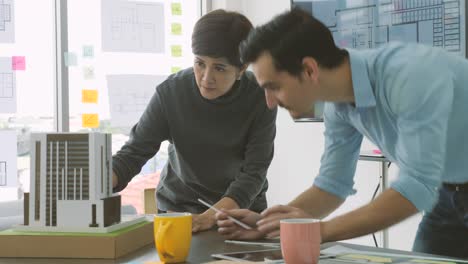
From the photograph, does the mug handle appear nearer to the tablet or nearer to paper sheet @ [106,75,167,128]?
the tablet

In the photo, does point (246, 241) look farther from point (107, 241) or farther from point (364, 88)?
point (364, 88)

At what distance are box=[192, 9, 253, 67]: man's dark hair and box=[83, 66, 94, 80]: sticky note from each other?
206cm

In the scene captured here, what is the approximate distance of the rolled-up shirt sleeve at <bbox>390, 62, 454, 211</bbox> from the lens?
1.38 meters

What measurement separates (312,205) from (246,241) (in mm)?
315

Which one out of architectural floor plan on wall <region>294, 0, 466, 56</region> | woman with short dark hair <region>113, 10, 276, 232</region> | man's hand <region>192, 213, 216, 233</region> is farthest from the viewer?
architectural floor plan on wall <region>294, 0, 466, 56</region>

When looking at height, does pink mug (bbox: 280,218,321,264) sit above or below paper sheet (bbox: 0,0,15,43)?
below

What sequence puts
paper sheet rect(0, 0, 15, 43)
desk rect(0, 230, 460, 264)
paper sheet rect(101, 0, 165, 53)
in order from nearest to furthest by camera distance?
desk rect(0, 230, 460, 264) → paper sheet rect(0, 0, 15, 43) → paper sheet rect(101, 0, 165, 53)

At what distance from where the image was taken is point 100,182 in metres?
1.41

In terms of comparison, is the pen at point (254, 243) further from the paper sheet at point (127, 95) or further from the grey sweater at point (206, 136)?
the paper sheet at point (127, 95)

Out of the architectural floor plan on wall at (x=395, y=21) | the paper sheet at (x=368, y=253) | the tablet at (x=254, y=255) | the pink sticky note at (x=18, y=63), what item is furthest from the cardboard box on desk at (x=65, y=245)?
the pink sticky note at (x=18, y=63)

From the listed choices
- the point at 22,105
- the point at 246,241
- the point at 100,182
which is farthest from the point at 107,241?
the point at 22,105

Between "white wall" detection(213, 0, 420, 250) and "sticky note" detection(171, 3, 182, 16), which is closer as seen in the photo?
"white wall" detection(213, 0, 420, 250)

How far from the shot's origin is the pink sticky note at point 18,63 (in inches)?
141

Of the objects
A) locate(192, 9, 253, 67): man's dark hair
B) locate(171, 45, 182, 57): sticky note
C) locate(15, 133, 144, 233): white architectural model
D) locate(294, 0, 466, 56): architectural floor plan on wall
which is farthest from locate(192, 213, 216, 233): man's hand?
locate(171, 45, 182, 57): sticky note
